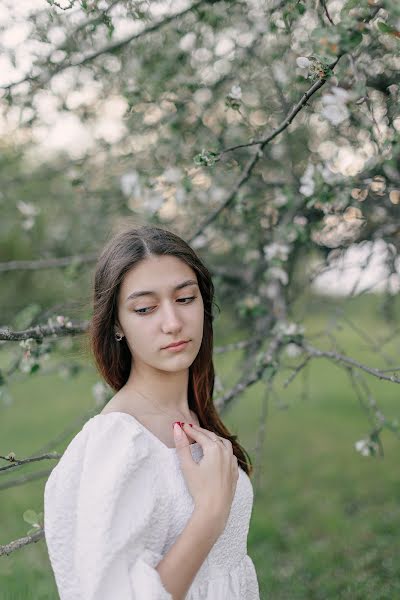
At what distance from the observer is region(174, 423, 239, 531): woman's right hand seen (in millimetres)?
1557

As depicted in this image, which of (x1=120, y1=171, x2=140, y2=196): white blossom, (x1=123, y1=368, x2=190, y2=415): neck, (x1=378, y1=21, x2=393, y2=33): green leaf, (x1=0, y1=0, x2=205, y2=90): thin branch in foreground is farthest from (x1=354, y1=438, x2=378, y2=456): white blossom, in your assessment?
(x1=0, y1=0, x2=205, y2=90): thin branch in foreground

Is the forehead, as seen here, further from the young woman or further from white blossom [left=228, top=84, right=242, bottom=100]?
white blossom [left=228, top=84, right=242, bottom=100]

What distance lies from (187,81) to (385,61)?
958 millimetres

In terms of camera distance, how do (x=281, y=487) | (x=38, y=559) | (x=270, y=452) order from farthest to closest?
(x=270, y=452)
(x=281, y=487)
(x=38, y=559)

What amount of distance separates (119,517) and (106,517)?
3cm

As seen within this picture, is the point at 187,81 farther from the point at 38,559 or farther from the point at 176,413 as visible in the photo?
the point at 38,559

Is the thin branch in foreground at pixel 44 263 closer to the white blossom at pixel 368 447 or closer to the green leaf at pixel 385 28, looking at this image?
the white blossom at pixel 368 447

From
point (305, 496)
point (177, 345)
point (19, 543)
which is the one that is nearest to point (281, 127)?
point (177, 345)

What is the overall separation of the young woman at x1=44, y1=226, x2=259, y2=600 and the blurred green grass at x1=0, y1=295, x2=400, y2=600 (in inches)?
20.0

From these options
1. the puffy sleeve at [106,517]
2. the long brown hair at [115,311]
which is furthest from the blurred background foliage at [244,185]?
the puffy sleeve at [106,517]

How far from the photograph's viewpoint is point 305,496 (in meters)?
5.57

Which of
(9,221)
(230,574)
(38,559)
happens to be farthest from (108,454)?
(38,559)

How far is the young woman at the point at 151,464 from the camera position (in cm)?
143

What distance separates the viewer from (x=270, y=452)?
7031mm
